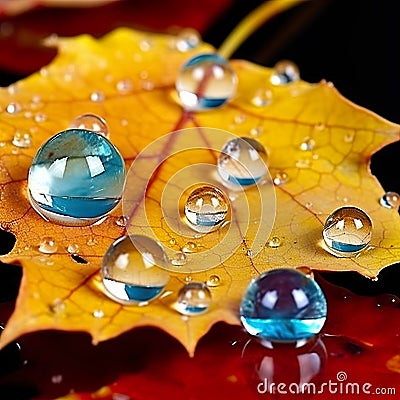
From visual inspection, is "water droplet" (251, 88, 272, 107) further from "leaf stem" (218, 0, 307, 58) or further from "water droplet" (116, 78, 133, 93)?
"leaf stem" (218, 0, 307, 58)

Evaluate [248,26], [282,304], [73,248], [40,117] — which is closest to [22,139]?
[40,117]

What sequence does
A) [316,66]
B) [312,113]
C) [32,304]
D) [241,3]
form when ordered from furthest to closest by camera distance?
[241,3] → [316,66] → [312,113] → [32,304]

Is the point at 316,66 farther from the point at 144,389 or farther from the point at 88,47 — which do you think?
the point at 144,389

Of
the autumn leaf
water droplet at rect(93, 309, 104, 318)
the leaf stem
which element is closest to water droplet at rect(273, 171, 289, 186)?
the autumn leaf

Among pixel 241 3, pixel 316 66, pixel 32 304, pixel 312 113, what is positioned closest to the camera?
pixel 32 304

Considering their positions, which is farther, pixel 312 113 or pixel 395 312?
pixel 312 113

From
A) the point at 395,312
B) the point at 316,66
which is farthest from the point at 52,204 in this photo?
the point at 316,66
